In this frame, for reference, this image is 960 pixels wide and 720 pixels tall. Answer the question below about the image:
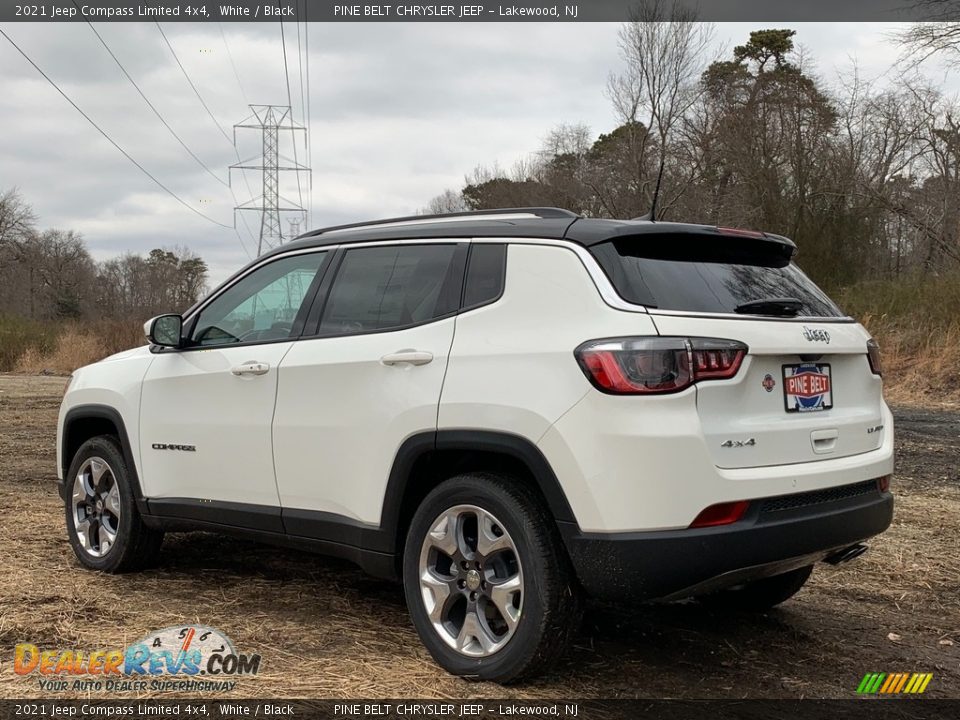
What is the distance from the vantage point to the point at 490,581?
3414mm

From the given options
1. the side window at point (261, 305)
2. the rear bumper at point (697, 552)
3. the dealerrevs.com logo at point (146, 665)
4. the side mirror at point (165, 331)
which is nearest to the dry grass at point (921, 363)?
the rear bumper at point (697, 552)

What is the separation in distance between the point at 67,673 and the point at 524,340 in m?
2.30

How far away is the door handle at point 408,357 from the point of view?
3666 millimetres

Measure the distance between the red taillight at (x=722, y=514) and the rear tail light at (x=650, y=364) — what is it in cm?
44

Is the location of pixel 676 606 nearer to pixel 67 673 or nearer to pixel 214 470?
pixel 214 470

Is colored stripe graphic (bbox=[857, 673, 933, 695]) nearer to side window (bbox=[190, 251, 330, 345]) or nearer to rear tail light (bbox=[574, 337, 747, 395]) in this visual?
rear tail light (bbox=[574, 337, 747, 395])

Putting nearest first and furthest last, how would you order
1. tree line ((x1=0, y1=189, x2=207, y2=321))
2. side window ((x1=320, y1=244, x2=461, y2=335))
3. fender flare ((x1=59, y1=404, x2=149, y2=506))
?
side window ((x1=320, y1=244, x2=461, y2=335)) → fender flare ((x1=59, y1=404, x2=149, y2=506)) → tree line ((x1=0, y1=189, x2=207, y2=321))

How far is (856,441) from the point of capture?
3670 millimetres

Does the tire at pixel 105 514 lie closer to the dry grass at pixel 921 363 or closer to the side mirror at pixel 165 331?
the side mirror at pixel 165 331

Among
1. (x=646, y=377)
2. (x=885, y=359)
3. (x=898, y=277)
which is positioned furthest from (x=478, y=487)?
(x=898, y=277)

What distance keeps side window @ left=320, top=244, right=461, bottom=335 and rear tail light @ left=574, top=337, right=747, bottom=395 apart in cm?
84

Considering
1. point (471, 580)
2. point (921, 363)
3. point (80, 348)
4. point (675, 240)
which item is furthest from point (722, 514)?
point (80, 348)

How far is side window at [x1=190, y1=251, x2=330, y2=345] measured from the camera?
4.47 m

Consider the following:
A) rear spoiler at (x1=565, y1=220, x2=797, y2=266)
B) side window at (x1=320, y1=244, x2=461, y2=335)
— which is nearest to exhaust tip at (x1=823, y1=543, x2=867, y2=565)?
rear spoiler at (x1=565, y1=220, x2=797, y2=266)
